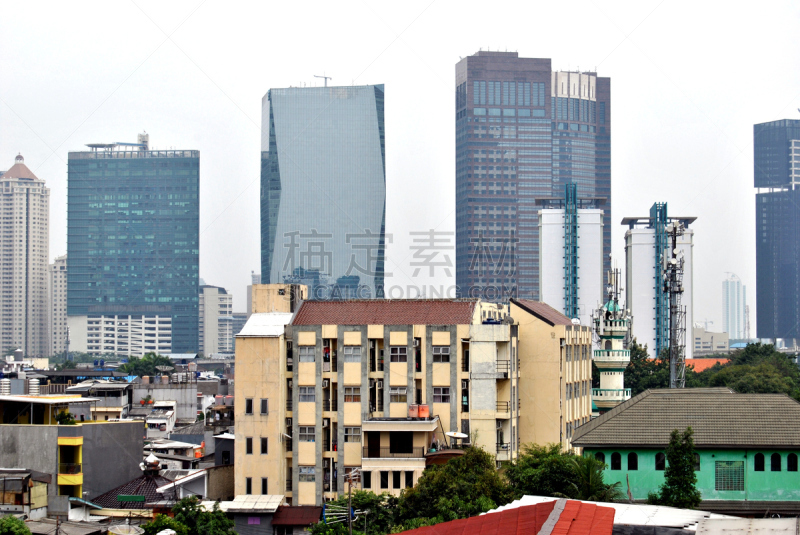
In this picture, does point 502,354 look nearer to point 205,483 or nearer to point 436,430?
point 436,430

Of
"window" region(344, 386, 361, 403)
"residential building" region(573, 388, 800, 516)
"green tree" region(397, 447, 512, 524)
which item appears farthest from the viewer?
"window" region(344, 386, 361, 403)

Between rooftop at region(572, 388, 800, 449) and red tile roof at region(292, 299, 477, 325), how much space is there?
12689 mm

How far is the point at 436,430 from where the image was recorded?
44.9m

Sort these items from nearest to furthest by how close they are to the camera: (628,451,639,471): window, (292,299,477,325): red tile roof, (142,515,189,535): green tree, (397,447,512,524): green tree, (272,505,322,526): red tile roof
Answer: (628,451,639,471): window → (397,447,512,524): green tree → (142,515,189,535): green tree → (272,505,322,526): red tile roof → (292,299,477,325): red tile roof

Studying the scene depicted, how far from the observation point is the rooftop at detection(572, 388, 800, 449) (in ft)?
106

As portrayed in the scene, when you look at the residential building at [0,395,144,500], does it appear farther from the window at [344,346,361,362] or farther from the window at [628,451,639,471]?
the window at [628,451,639,471]

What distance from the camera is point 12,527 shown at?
31.9 m

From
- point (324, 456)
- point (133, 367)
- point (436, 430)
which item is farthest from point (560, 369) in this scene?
point (133, 367)

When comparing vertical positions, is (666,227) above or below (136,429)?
above

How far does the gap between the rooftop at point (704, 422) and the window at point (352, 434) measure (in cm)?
1329

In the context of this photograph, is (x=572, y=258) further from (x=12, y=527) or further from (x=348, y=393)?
(x=12, y=527)

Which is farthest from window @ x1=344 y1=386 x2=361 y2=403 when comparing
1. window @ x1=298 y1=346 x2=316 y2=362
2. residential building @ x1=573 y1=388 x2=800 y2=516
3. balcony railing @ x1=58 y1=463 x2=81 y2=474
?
residential building @ x1=573 y1=388 x2=800 y2=516

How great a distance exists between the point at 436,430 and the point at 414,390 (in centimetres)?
218

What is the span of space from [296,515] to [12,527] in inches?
562
